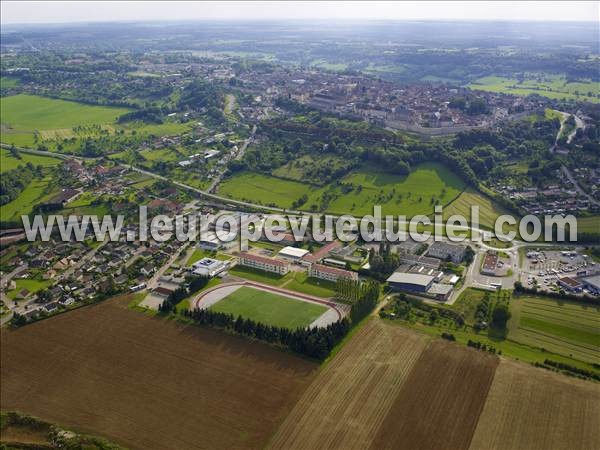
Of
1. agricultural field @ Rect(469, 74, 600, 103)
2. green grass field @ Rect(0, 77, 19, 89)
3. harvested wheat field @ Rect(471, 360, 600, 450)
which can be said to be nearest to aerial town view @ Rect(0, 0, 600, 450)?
harvested wheat field @ Rect(471, 360, 600, 450)

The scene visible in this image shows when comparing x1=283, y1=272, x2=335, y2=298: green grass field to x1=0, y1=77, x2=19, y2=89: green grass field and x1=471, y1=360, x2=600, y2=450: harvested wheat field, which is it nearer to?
x1=471, y1=360, x2=600, y2=450: harvested wheat field

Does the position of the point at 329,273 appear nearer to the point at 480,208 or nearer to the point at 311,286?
the point at 311,286

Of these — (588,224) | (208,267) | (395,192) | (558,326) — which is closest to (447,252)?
(558,326)

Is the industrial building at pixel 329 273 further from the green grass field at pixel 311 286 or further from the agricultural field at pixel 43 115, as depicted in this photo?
the agricultural field at pixel 43 115

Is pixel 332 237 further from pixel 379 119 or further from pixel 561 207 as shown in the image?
pixel 379 119

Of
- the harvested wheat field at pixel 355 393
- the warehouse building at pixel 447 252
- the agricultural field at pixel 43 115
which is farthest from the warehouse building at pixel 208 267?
the agricultural field at pixel 43 115

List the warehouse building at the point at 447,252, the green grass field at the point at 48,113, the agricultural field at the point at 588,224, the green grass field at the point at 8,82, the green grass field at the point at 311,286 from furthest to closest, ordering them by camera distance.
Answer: the green grass field at the point at 8,82, the green grass field at the point at 48,113, the agricultural field at the point at 588,224, the warehouse building at the point at 447,252, the green grass field at the point at 311,286
